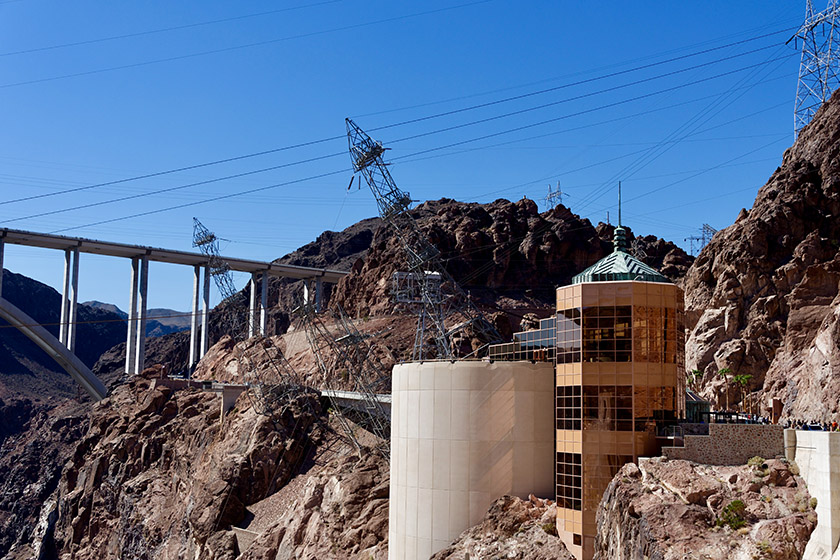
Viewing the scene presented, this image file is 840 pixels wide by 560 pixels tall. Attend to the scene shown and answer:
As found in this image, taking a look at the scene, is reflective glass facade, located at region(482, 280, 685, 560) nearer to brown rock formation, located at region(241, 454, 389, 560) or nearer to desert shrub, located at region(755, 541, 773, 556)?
desert shrub, located at region(755, 541, 773, 556)

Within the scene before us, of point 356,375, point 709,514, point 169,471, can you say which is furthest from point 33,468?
point 709,514

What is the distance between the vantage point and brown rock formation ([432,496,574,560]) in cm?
3692

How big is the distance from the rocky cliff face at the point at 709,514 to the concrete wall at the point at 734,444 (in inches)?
18.6

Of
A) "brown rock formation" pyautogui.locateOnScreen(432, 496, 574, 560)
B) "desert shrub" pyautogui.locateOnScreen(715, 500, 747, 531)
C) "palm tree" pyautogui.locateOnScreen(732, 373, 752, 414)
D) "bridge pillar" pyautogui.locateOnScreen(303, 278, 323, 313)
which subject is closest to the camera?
"desert shrub" pyautogui.locateOnScreen(715, 500, 747, 531)

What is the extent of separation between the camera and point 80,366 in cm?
11750

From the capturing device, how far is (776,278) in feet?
213

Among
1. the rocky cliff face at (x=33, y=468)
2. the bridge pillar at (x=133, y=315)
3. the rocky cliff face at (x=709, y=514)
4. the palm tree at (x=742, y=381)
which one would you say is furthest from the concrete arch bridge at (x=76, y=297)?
the rocky cliff face at (x=709, y=514)

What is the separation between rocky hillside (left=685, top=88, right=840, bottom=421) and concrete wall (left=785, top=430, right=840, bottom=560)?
2968cm

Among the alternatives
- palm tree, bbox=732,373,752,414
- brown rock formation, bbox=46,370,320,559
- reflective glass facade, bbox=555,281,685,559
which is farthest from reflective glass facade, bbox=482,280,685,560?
brown rock formation, bbox=46,370,320,559

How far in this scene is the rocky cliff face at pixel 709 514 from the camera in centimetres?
2548

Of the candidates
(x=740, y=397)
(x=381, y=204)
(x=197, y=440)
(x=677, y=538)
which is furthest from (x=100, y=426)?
(x=677, y=538)

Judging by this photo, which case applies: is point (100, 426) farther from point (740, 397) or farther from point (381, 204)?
point (740, 397)

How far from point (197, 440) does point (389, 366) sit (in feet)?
65.8

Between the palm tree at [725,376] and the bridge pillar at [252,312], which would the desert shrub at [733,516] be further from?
the bridge pillar at [252,312]
